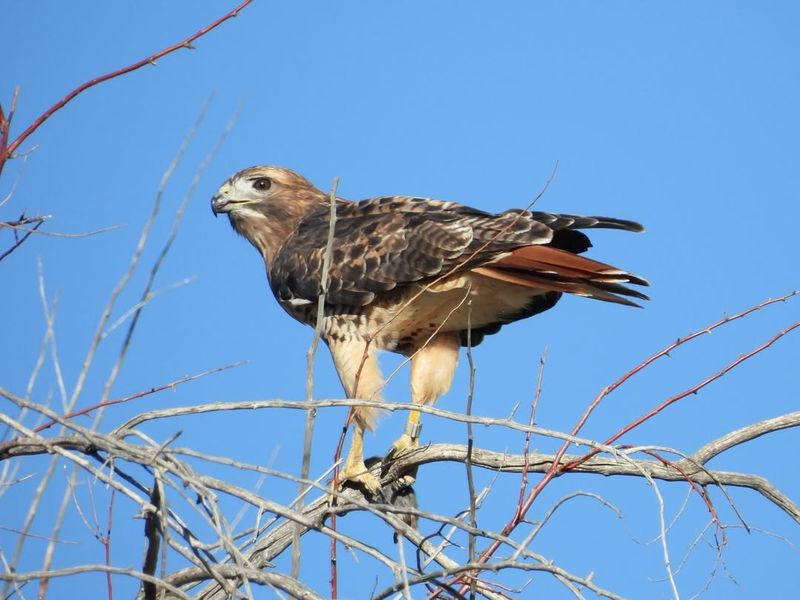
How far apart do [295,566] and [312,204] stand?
433 cm

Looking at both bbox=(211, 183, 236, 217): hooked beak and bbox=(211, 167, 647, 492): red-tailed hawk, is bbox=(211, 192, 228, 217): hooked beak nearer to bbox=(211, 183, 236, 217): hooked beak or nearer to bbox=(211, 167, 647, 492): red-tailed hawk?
bbox=(211, 183, 236, 217): hooked beak

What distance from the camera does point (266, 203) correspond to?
6578 mm

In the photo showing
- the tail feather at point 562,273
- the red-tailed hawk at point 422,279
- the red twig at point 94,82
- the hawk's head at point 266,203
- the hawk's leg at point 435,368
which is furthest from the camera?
the hawk's head at point 266,203

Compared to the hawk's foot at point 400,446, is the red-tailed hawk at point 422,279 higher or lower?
higher

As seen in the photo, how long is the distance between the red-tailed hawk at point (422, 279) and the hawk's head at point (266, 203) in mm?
134

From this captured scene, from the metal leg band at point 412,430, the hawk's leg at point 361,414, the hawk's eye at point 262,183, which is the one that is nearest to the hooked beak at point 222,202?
the hawk's eye at point 262,183

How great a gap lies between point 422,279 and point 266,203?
1.45 m

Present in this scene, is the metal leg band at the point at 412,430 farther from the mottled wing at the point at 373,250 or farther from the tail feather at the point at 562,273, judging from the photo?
the tail feather at the point at 562,273

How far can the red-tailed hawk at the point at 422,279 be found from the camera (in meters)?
5.20

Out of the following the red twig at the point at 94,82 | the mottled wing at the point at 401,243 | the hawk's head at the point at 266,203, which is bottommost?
the red twig at the point at 94,82

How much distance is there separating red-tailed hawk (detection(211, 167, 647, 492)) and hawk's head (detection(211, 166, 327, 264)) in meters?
0.13

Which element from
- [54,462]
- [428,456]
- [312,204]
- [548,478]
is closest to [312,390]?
[54,462]

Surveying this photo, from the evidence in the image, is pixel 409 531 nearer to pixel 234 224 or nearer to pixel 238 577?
pixel 238 577

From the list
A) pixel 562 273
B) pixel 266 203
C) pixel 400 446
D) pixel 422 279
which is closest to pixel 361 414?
pixel 400 446
